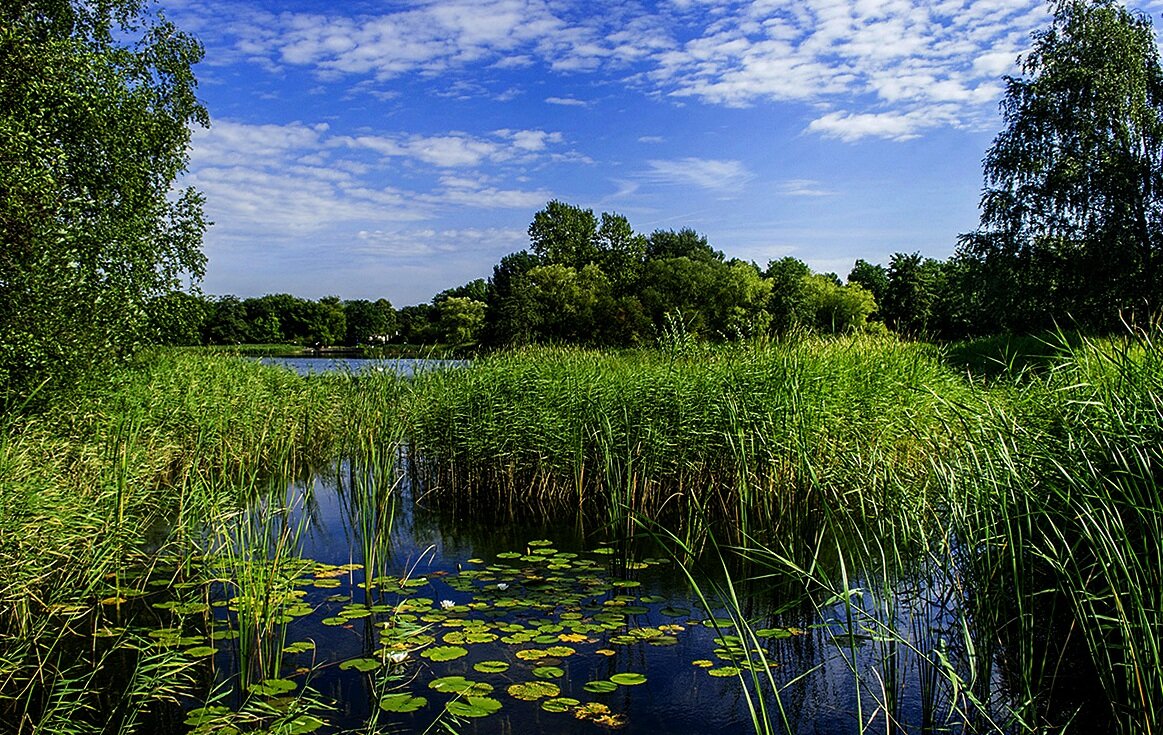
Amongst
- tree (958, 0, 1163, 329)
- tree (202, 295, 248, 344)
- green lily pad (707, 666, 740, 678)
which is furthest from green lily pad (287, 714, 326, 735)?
tree (958, 0, 1163, 329)

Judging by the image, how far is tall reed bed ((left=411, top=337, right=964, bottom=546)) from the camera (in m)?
7.79

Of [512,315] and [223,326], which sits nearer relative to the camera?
[223,326]

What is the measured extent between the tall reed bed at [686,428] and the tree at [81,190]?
4.36 metres

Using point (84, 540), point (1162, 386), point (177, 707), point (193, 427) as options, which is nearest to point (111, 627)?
point (84, 540)

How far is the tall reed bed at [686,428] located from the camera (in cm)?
779

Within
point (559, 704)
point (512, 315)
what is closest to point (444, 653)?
point (559, 704)

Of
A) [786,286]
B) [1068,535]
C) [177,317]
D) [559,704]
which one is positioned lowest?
[559,704]

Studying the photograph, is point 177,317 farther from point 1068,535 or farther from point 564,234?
point 564,234

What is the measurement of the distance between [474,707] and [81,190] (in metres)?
11.7

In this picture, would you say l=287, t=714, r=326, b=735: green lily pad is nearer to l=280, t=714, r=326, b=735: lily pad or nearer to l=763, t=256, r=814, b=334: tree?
l=280, t=714, r=326, b=735: lily pad

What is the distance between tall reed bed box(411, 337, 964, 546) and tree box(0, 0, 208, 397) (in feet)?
14.3

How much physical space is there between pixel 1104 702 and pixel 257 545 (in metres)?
5.02

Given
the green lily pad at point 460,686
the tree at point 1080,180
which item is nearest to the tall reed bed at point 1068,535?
the green lily pad at point 460,686

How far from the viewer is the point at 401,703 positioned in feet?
15.3
